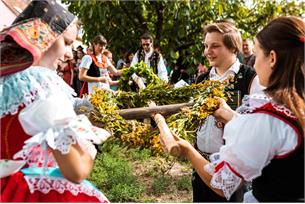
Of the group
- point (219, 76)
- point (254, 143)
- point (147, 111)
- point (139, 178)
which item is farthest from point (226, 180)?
point (139, 178)

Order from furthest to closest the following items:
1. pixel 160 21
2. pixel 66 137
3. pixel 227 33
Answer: pixel 160 21 → pixel 227 33 → pixel 66 137

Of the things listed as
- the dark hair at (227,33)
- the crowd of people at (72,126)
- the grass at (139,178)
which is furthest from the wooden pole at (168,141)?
the grass at (139,178)

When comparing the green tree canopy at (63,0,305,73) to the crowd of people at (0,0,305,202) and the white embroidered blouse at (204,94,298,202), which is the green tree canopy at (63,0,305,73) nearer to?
the crowd of people at (0,0,305,202)

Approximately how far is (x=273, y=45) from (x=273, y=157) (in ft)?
1.34

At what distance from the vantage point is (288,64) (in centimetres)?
152

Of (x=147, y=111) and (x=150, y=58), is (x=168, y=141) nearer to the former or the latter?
(x=147, y=111)

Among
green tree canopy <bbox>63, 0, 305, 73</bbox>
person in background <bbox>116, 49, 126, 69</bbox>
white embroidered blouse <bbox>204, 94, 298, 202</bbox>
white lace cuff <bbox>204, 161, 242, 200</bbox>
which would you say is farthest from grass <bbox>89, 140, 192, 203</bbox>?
green tree canopy <bbox>63, 0, 305, 73</bbox>

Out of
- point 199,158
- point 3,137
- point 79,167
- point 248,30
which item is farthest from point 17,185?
point 248,30

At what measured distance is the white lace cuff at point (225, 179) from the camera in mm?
1596

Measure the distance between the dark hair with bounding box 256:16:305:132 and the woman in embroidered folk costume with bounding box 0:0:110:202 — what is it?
2.17 feet

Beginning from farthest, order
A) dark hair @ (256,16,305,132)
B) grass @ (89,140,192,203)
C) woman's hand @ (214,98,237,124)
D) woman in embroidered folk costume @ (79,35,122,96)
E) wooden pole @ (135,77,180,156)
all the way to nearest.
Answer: woman in embroidered folk costume @ (79,35,122,96) < grass @ (89,140,192,203) < woman's hand @ (214,98,237,124) < wooden pole @ (135,77,180,156) < dark hair @ (256,16,305,132)

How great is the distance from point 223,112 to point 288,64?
0.82 m

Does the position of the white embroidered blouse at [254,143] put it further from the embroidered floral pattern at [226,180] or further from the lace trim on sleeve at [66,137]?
the lace trim on sleeve at [66,137]

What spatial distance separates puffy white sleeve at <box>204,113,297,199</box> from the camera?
4.75 feet
